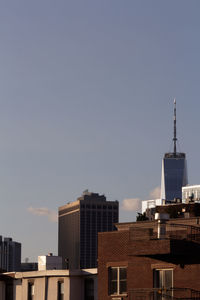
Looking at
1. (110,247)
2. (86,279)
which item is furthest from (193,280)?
A: (86,279)

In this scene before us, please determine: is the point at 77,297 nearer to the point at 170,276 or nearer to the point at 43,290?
the point at 43,290

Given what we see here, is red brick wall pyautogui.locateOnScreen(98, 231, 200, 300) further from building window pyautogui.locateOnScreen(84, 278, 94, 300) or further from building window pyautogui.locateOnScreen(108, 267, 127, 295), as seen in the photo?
building window pyautogui.locateOnScreen(84, 278, 94, 300)

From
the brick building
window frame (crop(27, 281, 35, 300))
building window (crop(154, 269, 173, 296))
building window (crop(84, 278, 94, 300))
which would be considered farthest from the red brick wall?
window frame (crop(27, 281, 35, 300))

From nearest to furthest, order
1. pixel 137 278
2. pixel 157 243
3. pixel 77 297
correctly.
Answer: pixel 157 243
pixel 137 278
pixel 77 297

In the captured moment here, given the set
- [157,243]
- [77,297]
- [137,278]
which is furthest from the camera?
[77,297]

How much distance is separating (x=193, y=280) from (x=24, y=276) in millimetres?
20000

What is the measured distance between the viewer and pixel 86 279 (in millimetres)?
72625

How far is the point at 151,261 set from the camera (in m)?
60.4

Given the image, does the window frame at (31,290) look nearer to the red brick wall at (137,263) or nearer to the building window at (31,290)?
the building window at (31,290)

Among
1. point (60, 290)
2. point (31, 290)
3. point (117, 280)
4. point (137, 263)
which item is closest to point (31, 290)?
point (31, 290)

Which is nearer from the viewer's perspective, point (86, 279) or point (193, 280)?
point (193, 280)

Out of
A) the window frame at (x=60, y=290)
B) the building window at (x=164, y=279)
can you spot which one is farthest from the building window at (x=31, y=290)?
the building window at (x=164, y=279)

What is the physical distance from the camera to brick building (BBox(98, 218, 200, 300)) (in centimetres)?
5709

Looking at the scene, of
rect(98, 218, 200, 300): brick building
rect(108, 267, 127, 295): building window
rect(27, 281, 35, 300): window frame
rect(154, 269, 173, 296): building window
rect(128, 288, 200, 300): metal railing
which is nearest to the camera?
rect(98, 218, 200, 300): brick building
